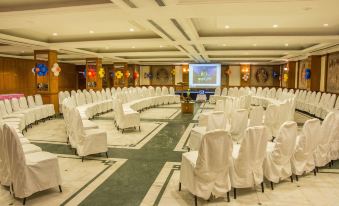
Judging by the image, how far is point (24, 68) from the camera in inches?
689

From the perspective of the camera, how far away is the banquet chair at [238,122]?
18.1 ft

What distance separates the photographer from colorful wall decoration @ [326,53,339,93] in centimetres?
1084

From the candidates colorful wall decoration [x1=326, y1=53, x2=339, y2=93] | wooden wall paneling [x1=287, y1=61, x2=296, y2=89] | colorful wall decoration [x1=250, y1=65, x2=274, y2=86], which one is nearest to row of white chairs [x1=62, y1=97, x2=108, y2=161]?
colorful wall decoration [x1=326, y1=53, x2=339, y2=93]

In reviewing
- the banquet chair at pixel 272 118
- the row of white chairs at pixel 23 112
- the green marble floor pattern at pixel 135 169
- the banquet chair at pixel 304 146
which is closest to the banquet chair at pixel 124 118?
the green marble floor pattern at pixel 135 169

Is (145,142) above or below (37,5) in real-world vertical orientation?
below

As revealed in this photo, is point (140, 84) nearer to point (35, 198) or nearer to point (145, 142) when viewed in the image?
point (145, 142)

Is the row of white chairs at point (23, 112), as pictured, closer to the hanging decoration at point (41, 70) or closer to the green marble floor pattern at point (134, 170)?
the hanging decoration at point (41, 70)

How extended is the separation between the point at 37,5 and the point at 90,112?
16.9 feet

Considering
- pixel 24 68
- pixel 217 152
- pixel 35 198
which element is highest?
pixel 24 68

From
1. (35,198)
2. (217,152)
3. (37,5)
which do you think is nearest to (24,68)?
(37,5)

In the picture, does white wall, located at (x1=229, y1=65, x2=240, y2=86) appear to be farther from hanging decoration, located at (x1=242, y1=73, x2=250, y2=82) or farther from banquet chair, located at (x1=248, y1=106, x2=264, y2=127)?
banquet chair, located at (x1=248, y1=106, x2=264, y2=127)

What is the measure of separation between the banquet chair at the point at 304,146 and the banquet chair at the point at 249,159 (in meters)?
0.83

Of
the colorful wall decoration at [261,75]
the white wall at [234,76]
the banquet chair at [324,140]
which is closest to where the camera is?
the banquet chair at [324,140]

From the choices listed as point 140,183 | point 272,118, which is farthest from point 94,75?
point 140,183
